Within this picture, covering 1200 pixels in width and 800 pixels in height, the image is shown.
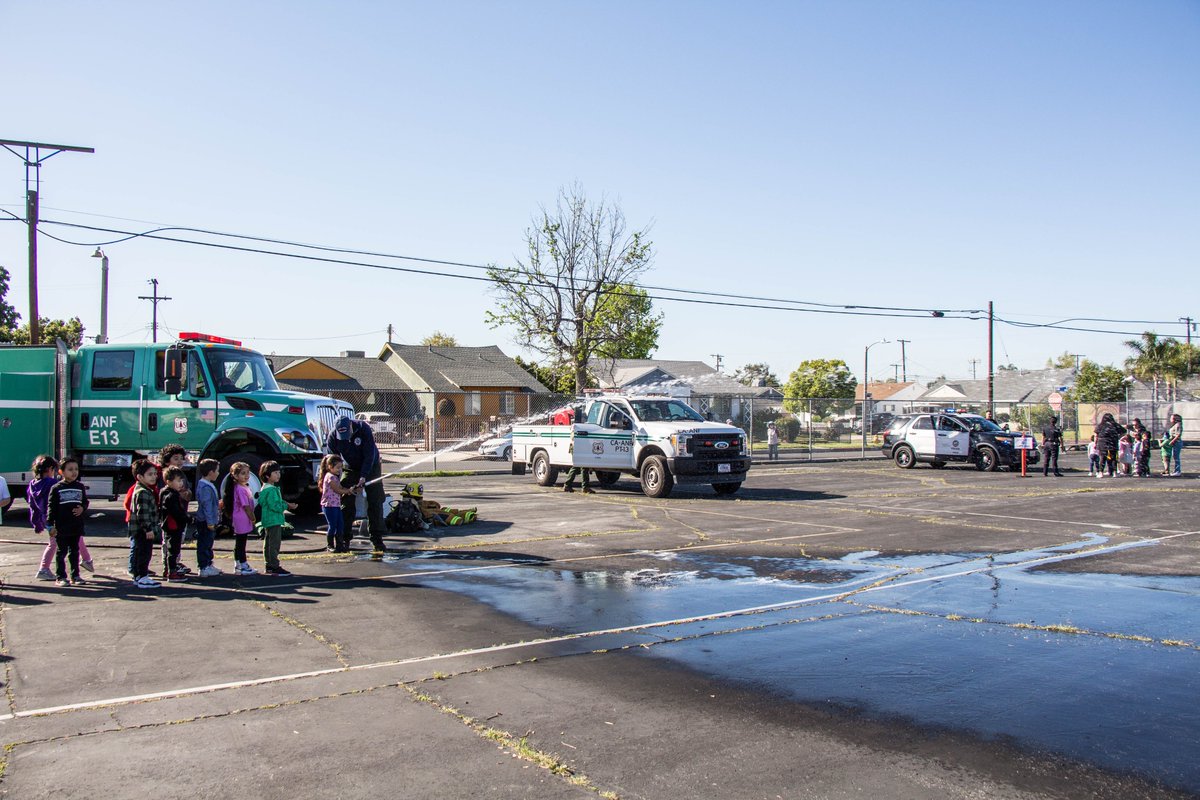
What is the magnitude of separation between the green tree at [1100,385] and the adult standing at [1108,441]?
136 feet

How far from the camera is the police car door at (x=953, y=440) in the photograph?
2786 centimetres

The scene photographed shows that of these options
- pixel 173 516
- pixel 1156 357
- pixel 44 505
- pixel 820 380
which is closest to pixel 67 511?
pixel 44 505

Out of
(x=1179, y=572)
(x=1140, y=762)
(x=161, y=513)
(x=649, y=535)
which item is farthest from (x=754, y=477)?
(x=1140, y=762)

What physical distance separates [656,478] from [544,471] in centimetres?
353

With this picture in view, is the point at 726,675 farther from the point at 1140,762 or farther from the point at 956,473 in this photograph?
the point at 956,473

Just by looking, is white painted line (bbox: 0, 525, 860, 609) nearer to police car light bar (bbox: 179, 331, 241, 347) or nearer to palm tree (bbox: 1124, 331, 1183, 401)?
police car light bar (bbox: 179, 331, 241, 347)

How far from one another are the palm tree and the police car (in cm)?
3831

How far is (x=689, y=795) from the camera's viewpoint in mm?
4148

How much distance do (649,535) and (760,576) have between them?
349 cm

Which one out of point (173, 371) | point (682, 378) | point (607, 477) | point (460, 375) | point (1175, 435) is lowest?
point (607, 477)

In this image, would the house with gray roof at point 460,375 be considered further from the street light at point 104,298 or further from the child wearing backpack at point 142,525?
the child wearing backpack at point 142,525

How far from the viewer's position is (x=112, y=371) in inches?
555

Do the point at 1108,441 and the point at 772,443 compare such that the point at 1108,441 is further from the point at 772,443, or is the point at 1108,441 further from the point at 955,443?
the point at 772,443

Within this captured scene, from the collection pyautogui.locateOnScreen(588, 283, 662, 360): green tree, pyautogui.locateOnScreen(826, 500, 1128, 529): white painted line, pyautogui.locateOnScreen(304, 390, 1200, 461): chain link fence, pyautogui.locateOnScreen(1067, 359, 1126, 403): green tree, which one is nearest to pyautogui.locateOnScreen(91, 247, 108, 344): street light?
pyautogui.locateOnScreen(304, 390, 1200, 461): chain link fence
